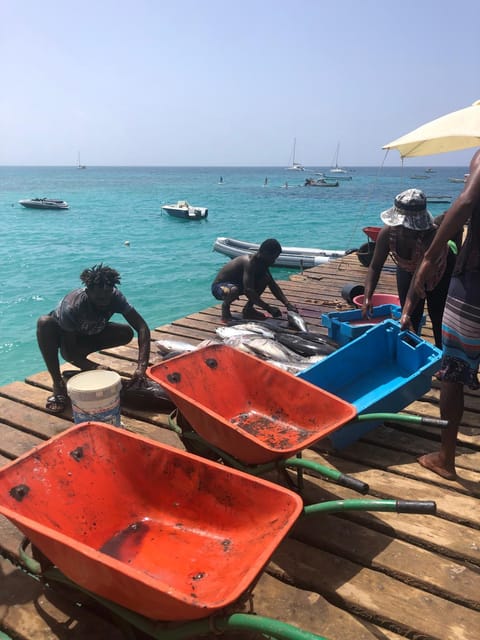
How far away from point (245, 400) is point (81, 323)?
181 cm

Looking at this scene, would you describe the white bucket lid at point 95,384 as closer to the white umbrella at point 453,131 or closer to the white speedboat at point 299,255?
the white umbrella at point 453,131

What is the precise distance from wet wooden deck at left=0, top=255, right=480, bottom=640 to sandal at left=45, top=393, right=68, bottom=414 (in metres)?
0.25

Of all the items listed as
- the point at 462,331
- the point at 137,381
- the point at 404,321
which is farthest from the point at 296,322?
the point at 462,331

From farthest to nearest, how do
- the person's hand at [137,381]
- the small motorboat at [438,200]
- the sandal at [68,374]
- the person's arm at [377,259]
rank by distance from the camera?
the small motorboat at [438,200], the person's arm at [377,259], the sandal at [68,374], the person's hand at [137,381]

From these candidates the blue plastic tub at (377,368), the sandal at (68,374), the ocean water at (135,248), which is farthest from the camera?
the ocean water at (135,248)

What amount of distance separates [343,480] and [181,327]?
14.6ft

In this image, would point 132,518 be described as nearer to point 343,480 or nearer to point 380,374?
point 343,480

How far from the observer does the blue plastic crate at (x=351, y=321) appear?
507cm

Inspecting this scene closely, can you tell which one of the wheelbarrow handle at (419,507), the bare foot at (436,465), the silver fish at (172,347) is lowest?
the bare foot at (436,465)

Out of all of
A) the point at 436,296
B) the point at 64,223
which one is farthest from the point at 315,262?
the point at 64,223

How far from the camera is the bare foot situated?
3.19 metres

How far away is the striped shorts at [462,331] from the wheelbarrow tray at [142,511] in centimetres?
148

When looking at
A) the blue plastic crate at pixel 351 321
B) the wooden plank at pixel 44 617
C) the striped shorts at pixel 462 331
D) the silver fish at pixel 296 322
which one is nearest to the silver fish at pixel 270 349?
the blue plastic crate at pixel 351 321

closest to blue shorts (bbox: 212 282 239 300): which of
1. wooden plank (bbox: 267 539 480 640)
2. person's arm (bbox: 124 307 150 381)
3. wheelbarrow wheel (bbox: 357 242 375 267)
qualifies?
person's arm (bbox: 124 307 150 381)
